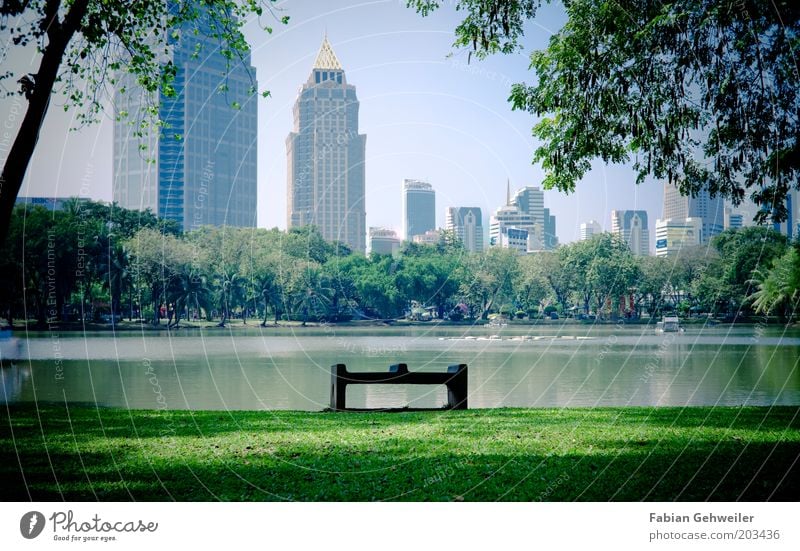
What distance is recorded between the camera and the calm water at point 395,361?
44.0 ft

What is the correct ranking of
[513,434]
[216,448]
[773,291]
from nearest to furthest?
[216,448]
[513,434]
[773,291]

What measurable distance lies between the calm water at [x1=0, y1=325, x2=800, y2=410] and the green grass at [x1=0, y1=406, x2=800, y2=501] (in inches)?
204

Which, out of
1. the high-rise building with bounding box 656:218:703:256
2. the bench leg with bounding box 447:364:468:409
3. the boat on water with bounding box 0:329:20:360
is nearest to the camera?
the bench leg with bounding box 447:364:468:409

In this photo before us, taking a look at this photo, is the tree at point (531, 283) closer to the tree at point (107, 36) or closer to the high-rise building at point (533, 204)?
the high-rise building at point (533, 204)

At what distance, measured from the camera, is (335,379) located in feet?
28.8

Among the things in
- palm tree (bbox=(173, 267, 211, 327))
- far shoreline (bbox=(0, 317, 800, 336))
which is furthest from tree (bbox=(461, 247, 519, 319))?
palm tree (bbox=(173, 267, 211, 327))

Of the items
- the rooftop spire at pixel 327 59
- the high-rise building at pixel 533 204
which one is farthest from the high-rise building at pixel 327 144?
the high-rise building at pixel 533 204

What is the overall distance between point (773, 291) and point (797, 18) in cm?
386

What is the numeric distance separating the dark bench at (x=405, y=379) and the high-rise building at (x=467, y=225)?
1629cm

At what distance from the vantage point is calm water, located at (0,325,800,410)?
13406 millimetres

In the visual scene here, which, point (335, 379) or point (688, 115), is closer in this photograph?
point (688, 115)

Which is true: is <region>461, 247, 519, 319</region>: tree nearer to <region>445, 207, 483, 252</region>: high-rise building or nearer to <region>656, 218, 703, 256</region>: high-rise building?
<region>445, 207, 483, 252</region>: high-rise building
